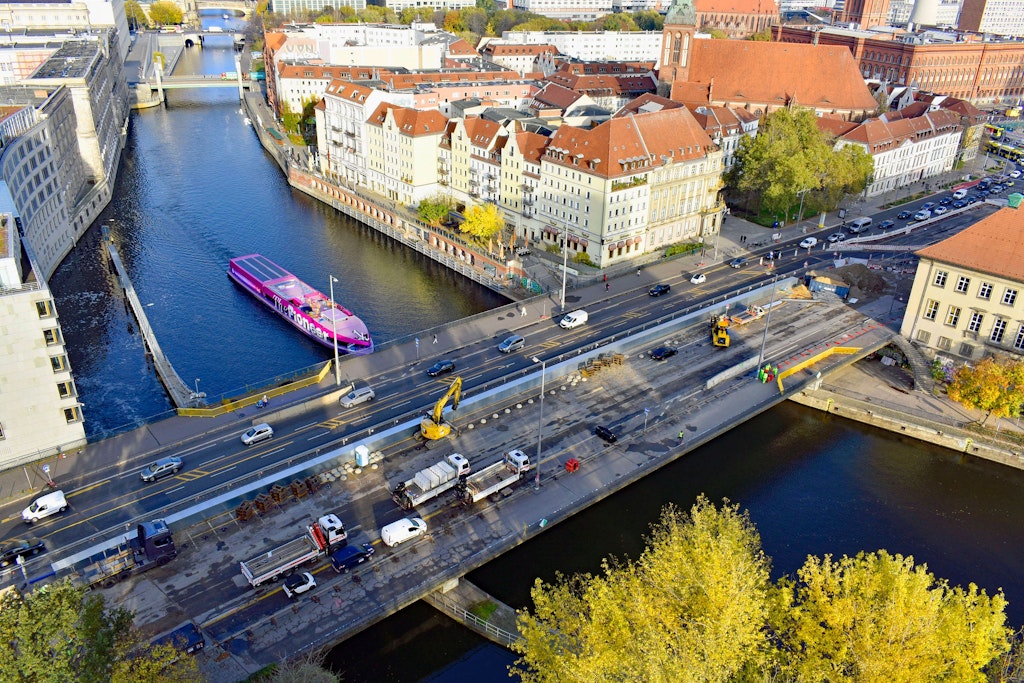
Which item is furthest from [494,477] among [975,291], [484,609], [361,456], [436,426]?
[975,291]

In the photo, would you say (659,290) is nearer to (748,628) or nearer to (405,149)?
(405,149)

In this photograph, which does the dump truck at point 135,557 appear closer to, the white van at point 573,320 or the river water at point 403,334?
the river water at point 403,334

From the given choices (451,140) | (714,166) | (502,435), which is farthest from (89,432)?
(714,166)

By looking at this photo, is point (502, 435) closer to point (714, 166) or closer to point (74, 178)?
point (714, 166)

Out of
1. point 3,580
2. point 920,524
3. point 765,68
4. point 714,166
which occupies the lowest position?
point 920,524

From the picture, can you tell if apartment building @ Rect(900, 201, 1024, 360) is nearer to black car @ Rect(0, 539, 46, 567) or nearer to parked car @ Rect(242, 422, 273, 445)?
parked car @ Rect(242, 422, 273, 445)

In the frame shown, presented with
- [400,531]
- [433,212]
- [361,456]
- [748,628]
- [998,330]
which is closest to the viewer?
[748,628]

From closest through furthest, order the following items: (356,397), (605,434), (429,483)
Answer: (429,483), (605,434), (356,397)
